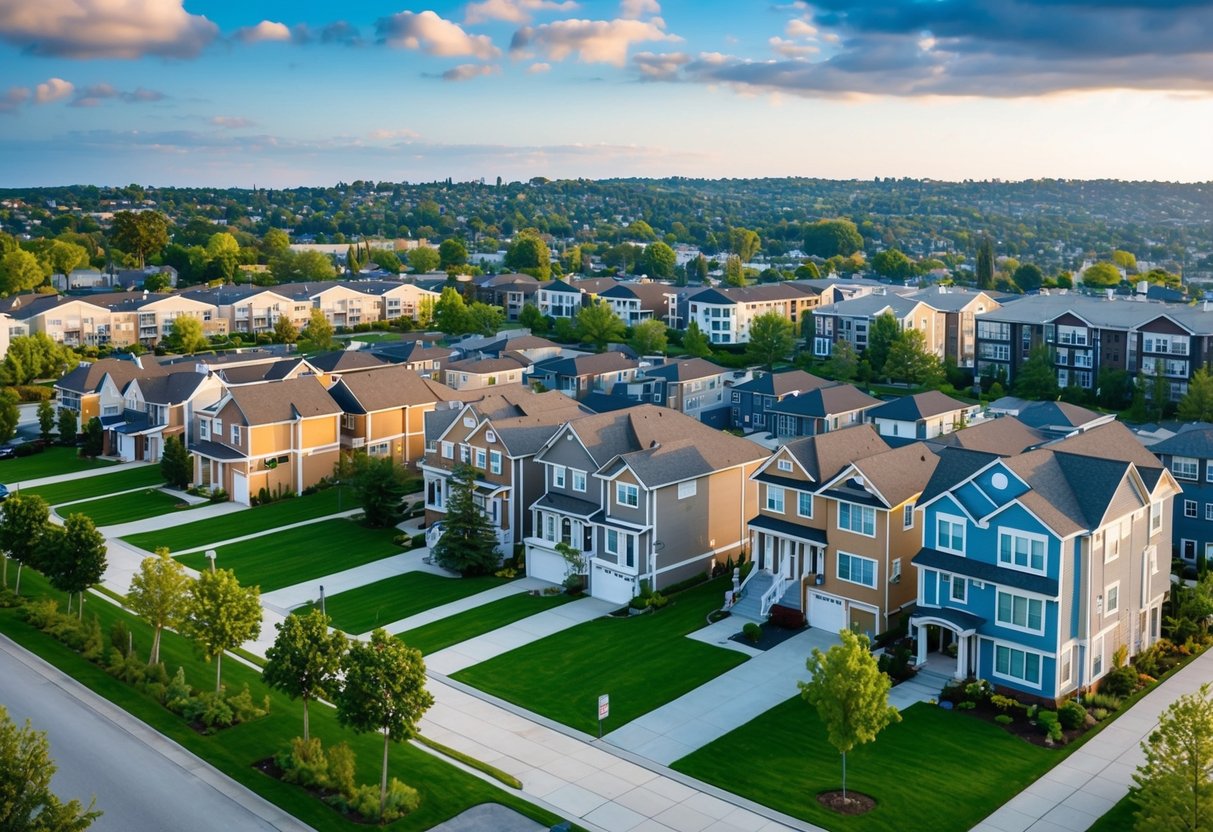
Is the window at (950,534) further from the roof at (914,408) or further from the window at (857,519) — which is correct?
the roof at (914,408)

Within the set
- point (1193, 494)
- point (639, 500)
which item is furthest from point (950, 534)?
point (1193, 494)

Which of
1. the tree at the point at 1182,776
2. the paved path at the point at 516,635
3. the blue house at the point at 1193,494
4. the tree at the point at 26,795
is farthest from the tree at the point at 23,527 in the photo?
the blue house at the point at 1193,494

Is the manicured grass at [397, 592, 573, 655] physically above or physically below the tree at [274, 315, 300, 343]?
below

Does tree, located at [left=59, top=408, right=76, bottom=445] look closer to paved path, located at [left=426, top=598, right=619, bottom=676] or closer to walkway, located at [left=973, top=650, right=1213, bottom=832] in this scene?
paved path, located at [left=426, top=598, right=619, bottom=676]

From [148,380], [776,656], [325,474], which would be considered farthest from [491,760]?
[148,380]

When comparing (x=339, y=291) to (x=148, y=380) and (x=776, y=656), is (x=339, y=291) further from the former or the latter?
(x=776, y=656)

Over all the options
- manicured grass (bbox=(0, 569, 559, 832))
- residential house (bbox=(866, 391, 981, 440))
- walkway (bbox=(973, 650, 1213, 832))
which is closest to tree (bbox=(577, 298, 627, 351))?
residential house (bbox=(866, 391, 981, 440))

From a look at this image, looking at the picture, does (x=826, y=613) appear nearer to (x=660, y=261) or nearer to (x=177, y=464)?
(x=177, y=464)
